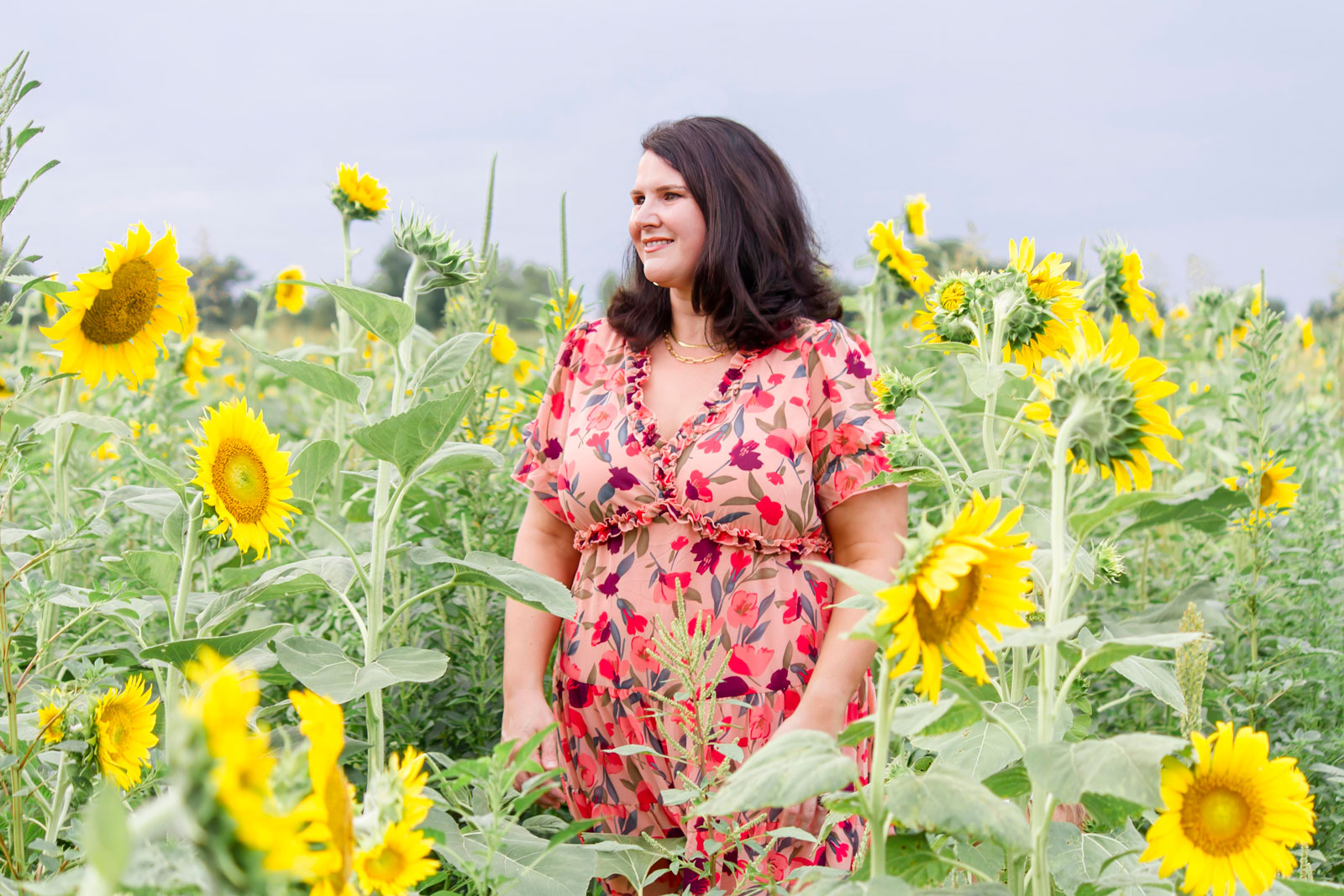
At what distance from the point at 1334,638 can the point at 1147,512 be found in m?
1.91

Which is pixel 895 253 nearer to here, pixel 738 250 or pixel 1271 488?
pixel 738 250

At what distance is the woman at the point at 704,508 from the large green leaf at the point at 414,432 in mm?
736

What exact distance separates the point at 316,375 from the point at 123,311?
1.54 feet

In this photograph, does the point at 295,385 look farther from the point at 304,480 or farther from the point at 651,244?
the point at 304,480

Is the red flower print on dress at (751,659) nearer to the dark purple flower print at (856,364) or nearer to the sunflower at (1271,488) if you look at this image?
the dark purple flower print at (856,364)

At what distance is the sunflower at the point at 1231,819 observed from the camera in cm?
84

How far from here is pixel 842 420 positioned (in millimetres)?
1985

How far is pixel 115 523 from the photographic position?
2.57m

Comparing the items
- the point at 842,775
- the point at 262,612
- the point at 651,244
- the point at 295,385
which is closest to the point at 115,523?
the point at 262,612

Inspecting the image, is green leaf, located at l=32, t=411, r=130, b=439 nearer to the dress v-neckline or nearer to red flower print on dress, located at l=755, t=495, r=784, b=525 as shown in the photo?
the dress v-neckline

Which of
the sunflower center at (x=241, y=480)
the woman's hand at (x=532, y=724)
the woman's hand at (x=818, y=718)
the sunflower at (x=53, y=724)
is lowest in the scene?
the woman's hand at (x=532, y=724)

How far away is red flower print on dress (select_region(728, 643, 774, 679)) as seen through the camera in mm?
1920

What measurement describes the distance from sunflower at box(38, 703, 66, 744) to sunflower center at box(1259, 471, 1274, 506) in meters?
2.13

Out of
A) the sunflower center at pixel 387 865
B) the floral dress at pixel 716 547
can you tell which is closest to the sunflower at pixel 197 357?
the floral dress at pixel 716 547
